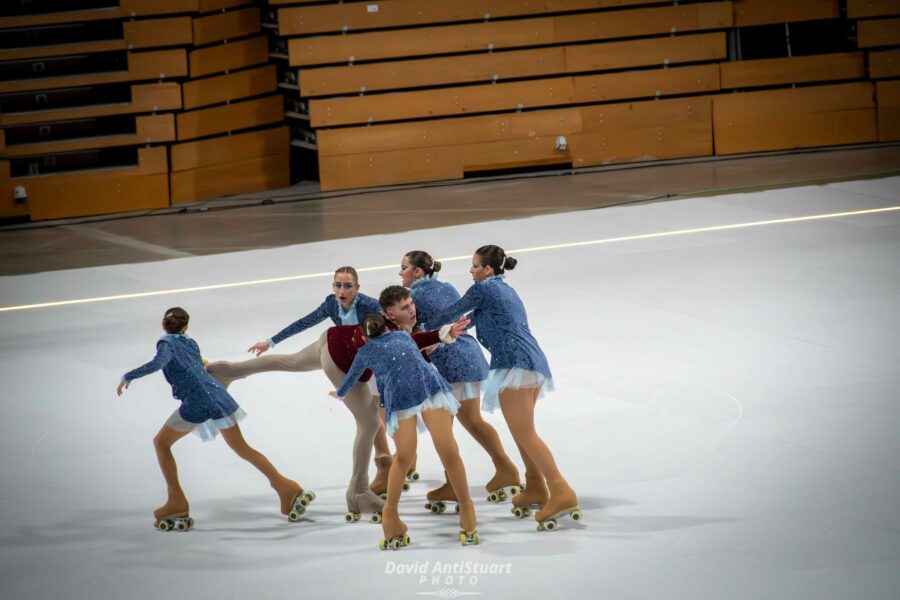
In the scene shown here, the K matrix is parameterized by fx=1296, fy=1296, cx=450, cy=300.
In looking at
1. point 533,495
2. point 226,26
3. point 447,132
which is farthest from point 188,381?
point 226,26

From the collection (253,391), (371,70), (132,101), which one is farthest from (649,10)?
(253,391)

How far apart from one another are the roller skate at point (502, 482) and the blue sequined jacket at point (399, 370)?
2.37 ft

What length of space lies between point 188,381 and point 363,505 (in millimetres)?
1018

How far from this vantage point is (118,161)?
15.0 m

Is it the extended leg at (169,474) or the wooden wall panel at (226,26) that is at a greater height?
the wooden wall panel at (226,26)

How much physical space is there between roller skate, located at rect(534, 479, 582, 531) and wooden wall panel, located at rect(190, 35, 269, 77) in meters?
10.2

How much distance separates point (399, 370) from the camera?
18.9 feet

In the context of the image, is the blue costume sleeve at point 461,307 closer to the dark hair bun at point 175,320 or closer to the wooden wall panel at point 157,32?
the dark hair bun at point 175,320

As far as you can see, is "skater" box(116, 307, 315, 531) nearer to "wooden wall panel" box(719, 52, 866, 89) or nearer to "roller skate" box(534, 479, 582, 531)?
"roller skate" box(534, 479, 582, 531)

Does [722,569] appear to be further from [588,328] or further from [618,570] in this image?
[588,328]

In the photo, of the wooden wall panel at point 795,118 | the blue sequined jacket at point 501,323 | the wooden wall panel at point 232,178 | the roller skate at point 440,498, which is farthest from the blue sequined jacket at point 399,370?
the wooden wall panel at point 795,118

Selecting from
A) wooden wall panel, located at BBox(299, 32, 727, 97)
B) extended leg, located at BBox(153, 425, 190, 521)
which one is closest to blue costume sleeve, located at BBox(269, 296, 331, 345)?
extended leg, located at BBox(153, 425, 190, 521)

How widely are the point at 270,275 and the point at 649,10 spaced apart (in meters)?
6.52

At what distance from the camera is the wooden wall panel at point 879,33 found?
51.3ft
